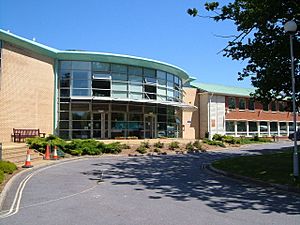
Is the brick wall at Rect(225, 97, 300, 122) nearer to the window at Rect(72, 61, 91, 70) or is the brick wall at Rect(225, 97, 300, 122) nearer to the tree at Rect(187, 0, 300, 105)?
the window at Rect(72, 61, 91, 70)

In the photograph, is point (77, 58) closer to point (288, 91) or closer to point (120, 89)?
point (120, 89)

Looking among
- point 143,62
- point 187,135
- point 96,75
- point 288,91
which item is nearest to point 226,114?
point 187,135

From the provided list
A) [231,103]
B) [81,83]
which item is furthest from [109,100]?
[231,103]

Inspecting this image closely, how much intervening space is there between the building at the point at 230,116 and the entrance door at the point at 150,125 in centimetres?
631

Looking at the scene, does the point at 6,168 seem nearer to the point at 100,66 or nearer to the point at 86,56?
the point at 86,56

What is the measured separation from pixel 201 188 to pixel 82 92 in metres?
19.3

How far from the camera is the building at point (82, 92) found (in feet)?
78.8

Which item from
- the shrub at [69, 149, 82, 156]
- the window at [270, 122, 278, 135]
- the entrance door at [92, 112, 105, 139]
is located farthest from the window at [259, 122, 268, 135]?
the shrub at [69, 149, 82, 156]

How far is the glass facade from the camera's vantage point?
28.7m

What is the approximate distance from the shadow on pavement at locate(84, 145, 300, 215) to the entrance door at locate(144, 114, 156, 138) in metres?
15.5

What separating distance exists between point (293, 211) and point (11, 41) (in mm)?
21042

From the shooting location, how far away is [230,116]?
4409 centimetres

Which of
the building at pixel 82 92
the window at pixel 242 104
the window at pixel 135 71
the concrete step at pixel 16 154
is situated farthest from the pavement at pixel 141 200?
the window at pixel 242 104

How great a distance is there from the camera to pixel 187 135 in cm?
3872
